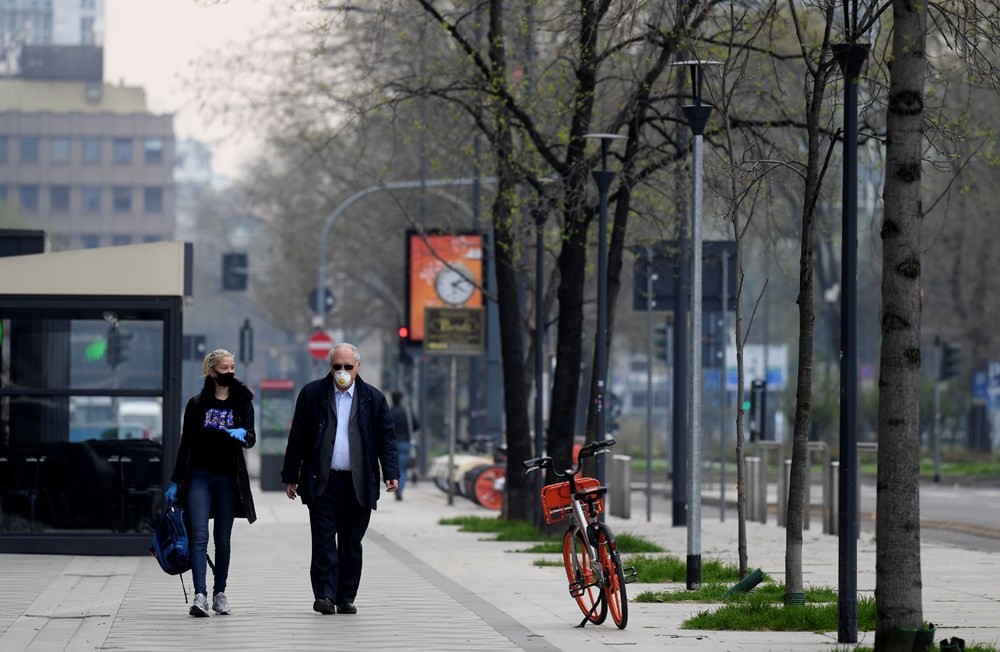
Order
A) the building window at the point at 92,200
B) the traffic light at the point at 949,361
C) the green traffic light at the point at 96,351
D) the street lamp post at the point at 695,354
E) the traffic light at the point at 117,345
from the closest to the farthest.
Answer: the street lamp post at the point at 695,354, the traffic light at the point at 117,345, the green traffic light at the point at 96,351, the traffic light at the point at 949,361, the building window at the point at 92,200

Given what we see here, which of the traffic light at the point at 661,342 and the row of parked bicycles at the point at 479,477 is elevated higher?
the traffic light at the point at 661,342

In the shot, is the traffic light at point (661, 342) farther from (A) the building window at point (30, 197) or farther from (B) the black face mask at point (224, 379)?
(A) the building window at point (30, 197)

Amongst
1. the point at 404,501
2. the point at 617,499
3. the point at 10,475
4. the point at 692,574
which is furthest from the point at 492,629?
the point at 404,501

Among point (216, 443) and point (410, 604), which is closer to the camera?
point (216, 443)

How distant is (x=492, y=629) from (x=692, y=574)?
10.4ft

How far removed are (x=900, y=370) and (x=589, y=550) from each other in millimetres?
2864

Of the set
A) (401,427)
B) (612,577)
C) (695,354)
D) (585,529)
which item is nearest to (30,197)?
(401,427)

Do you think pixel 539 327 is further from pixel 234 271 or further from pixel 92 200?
pixel 92 200

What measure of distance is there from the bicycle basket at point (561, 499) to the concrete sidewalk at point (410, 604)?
2.15ft

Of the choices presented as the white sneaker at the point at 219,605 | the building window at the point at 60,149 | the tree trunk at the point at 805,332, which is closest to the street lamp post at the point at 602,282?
the tree trunk at the point at 805,332

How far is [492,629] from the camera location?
1206 cm

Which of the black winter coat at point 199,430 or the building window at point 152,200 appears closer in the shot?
the black winter coat at point 199,430

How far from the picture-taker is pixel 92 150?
13100 cm

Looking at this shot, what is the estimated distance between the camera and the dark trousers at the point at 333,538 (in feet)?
42.6
